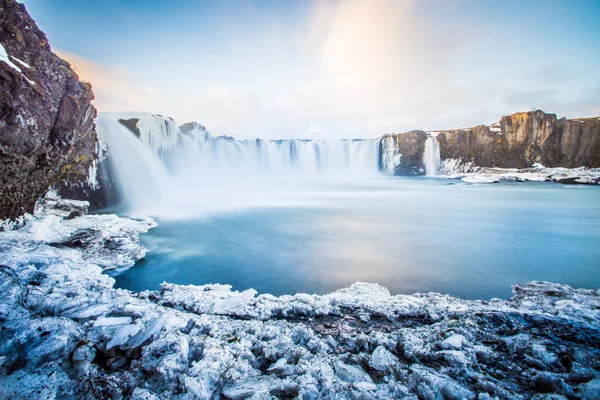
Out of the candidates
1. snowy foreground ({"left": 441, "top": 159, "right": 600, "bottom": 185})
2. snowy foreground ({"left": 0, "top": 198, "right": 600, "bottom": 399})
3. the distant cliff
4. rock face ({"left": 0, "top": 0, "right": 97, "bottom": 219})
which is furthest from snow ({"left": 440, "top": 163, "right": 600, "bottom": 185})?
rock face ({"left": 0, "top": 0, "right": 97, "bottom": 219})

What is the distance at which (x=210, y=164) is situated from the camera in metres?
31.0

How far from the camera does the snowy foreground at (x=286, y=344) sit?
204 centimetres

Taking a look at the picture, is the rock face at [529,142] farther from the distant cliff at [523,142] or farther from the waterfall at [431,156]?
the waterfall at [431,156]

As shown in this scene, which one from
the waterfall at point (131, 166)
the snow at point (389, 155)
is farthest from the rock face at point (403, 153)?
the waterfall at point (131, 166)

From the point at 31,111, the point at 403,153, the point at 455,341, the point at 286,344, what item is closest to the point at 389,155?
the point at 403,153

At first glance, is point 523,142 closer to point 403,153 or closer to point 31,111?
point 403,153

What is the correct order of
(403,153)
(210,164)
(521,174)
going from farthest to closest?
(403,153)
(521,174)
(210,164)

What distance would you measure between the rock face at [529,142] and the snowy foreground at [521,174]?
127cm

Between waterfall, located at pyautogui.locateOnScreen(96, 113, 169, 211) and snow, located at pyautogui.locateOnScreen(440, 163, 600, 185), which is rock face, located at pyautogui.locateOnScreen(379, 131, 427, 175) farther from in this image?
waterfall, located at pyautogui.locateOnScreen(96, 113, 169, 211)

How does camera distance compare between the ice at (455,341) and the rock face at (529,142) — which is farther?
the rock face at (529,142)

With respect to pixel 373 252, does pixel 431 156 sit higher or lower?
higher

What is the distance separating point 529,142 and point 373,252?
47.2 m

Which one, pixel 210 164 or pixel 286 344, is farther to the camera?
pixel 210 164

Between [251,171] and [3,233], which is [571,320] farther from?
[251,171]
